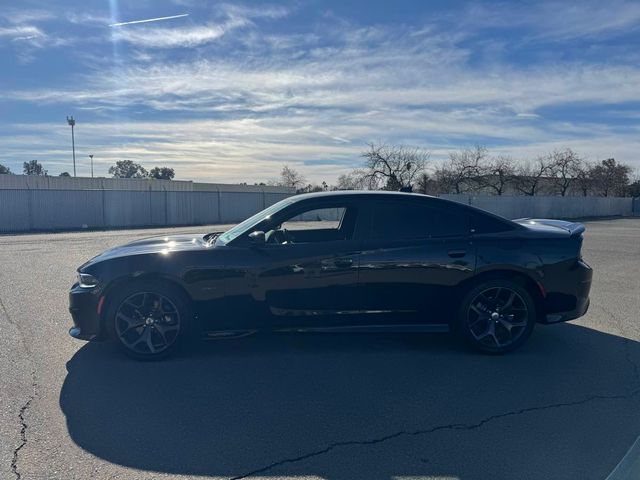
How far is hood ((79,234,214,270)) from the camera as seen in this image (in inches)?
190

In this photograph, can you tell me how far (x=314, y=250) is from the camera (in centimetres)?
479

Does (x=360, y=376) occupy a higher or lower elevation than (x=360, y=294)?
lower

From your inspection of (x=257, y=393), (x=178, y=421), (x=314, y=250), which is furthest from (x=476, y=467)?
(x=314, y=250)

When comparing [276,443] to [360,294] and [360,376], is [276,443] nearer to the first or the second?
[360,376]

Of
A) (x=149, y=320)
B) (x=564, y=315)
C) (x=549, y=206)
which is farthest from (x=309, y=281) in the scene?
(x=549, y=206)

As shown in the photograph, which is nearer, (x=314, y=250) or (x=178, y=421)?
(x=178, y=421)

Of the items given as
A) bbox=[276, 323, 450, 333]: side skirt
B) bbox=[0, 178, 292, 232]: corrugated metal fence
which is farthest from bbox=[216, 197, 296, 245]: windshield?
bbox=[0, 178, 292, 232]: corrugated metal fence

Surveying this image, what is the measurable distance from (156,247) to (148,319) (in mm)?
756

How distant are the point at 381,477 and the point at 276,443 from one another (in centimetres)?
75

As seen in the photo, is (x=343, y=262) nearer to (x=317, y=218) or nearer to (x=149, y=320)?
(x=317, y=218)

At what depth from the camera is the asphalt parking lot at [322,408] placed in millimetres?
3049

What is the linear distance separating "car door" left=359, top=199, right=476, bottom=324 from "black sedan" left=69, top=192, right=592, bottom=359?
0.01 m

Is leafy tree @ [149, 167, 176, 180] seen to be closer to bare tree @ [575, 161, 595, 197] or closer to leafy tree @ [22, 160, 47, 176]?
leafy tree @ [22, 160, 47, 176]

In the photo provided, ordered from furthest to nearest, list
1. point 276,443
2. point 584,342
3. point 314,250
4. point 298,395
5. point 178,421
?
point 584,342, point 314,250, point 298,395, point 178,421, point 276,443
